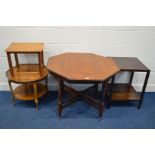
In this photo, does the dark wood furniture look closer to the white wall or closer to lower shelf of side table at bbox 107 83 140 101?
lower shelf of side table at bbox 107 83 140 101

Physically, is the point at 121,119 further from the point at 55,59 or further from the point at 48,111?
the point at 55,59

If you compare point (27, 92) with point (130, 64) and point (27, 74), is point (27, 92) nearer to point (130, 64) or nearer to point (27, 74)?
point (27, 74)

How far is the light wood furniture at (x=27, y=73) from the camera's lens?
90.5 inches

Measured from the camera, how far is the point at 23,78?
93.3 inches

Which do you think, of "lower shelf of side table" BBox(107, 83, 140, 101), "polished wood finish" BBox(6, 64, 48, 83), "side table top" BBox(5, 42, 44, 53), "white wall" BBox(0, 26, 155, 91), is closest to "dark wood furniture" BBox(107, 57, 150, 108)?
"lower shelf of side table" BBox(107, 83, 140, 101)

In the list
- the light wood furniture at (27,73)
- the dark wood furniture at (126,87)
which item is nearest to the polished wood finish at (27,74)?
the light wood furniture at (27,73)

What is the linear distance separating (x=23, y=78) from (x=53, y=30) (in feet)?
2.61

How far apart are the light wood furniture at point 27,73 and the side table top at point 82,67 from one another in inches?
Result: 9.2

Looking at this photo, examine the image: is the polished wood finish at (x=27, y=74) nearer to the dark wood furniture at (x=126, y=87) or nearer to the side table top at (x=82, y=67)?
the side table top at (x=82, y=67)

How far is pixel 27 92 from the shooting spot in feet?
8.75

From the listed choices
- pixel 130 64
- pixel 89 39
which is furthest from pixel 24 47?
pixel 130 64

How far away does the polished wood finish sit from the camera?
2.35 meters
